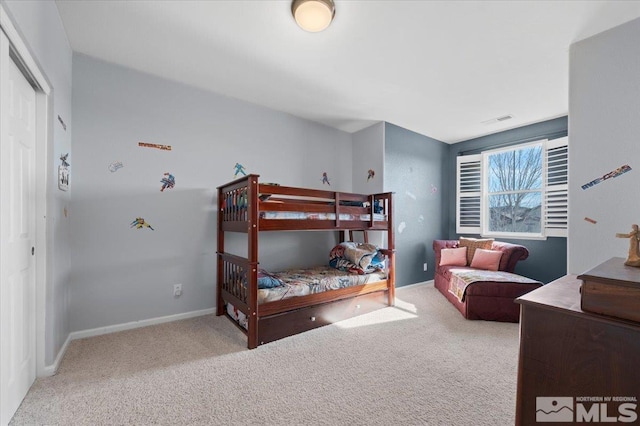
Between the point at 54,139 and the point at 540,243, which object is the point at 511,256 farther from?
the point at 54,139

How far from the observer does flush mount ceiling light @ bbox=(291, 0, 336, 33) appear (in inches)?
68.3

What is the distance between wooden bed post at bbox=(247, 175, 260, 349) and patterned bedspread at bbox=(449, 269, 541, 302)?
2.24m

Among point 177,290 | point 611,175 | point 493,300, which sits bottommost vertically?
point 493,300

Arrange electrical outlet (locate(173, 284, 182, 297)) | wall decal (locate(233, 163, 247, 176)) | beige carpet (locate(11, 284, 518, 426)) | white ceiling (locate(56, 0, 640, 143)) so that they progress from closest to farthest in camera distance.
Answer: beige carpet (locate(11, 284, 518, 426)), white ceiling (locate(56, 0, 640, 143)), electrical outlet (locate(173, 284, 182, 297)), wall decal (locate(233, 163, 247, 176))

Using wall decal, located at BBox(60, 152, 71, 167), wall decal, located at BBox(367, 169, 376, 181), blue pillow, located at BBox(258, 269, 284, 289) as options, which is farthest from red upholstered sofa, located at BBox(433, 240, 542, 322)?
wall decal, located at BBox(60, 152, 71, 167)

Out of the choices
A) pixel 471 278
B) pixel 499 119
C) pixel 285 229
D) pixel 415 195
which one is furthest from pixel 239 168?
pixel 499 119

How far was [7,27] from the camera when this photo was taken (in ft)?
4.23

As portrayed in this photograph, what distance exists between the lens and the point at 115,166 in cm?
255

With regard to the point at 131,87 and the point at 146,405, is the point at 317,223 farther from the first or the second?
the point at 131,87

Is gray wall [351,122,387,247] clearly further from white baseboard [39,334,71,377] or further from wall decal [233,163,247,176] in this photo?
white baseboard [39,334,71,377]

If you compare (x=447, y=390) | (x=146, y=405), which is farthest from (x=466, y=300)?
(x=146, y=405)

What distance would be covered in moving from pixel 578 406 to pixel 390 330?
68.7 inches

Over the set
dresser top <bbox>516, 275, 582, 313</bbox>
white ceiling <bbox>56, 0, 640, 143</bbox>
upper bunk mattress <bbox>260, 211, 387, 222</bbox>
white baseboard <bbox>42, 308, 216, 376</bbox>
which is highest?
white ceiling <bbox>56, 0, 640, 143</bbox>

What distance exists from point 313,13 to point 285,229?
169 cm
